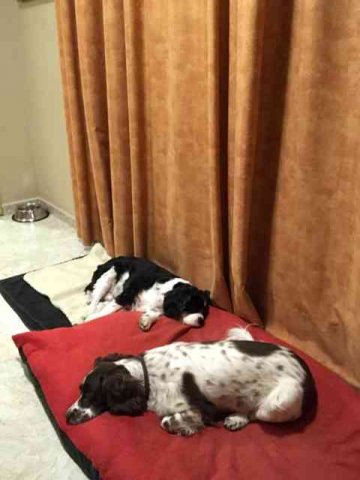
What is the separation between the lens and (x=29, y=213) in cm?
377

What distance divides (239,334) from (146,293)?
546 millimetres

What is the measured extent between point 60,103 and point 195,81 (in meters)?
1.50

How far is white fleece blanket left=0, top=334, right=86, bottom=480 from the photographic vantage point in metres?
1.62

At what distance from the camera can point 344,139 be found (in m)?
1.66

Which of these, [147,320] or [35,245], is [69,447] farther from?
[35,245]

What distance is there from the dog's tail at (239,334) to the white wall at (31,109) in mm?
1936

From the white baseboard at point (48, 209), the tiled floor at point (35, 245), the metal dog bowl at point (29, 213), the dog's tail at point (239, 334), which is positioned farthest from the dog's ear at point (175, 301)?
the metal dog bowl at point (29, 213)

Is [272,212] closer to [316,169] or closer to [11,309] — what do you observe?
[316,169]

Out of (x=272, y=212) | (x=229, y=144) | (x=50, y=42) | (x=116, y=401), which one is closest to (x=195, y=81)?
(x=229, y=144)

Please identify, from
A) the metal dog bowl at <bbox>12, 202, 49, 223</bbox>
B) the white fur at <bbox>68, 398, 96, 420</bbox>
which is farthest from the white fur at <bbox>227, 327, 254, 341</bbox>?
the metal dog bowl at <bbox>12, 202, 49, 223</bbox>

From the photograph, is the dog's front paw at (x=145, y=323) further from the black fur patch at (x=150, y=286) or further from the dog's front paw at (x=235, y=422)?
the dog's front paw at (x=235, y=422)

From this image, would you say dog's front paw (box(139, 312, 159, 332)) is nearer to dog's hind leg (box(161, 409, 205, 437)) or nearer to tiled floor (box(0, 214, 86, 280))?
dog's hind leg (box(161, 409, 205, 437))

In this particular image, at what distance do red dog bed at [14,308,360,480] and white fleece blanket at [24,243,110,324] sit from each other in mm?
537

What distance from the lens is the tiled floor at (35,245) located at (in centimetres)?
304
